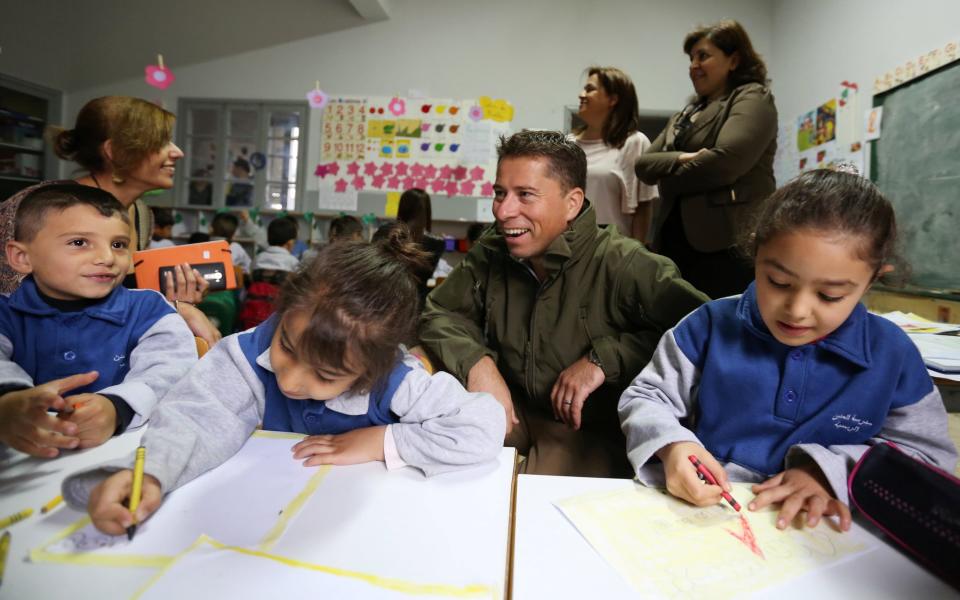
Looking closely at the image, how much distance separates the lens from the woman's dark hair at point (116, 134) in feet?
4.47

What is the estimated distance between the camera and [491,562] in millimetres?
530

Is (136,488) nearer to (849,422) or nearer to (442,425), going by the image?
(442,425)

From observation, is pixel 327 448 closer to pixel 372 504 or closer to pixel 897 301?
pixel 372 504

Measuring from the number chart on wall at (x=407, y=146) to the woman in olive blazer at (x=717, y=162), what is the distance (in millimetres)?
2849

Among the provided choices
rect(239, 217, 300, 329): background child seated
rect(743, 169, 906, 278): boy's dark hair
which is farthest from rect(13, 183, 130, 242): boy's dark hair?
rect(239, 217, 300, 329): background child seated

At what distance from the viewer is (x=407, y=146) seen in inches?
187

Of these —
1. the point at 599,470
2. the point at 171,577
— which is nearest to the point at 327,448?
the point at 171,577

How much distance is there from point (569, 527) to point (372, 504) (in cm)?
24

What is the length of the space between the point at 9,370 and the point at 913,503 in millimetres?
1281

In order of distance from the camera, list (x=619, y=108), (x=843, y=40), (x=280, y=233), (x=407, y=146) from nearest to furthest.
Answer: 1. (x=619, y=108)
2. (x=843, y=40)
3. (x=280, y=233)
4. (x=407, y=146)

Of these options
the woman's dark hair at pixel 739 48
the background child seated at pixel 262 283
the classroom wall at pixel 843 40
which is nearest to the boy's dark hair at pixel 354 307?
the woman's dark hair at pixel 739 48

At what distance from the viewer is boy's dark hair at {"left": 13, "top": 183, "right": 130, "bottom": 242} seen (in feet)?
3.21

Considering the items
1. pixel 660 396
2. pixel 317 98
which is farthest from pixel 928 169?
pixel 317 98

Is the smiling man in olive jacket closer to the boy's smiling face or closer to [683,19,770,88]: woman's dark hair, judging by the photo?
the boy's smiling face
